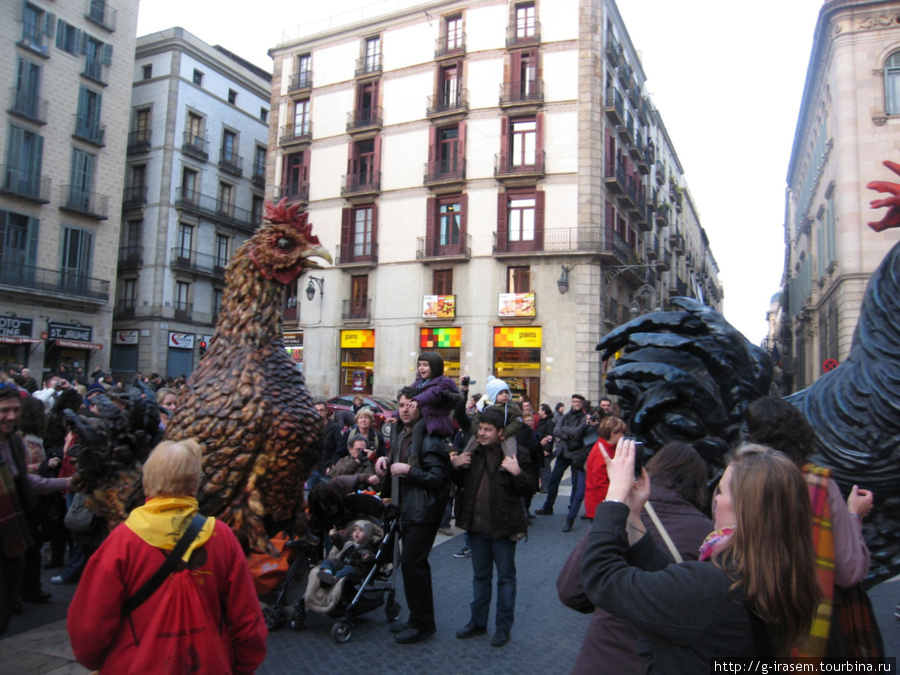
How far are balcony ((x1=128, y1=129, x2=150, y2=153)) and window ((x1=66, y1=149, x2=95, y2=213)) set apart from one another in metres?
4.64

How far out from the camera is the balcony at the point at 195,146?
99.6ft

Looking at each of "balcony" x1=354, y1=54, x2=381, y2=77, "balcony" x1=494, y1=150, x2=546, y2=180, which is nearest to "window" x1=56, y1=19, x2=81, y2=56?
"balcony" x1=354, y1=54, x2=381, y2=77

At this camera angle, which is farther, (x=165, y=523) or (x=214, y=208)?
(x=214, y=208)

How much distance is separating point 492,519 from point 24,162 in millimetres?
26544

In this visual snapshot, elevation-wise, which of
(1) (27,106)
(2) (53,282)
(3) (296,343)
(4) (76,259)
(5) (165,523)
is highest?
(1) (27,106)

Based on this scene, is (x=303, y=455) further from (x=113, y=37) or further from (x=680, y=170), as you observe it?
(x=680, y=170)

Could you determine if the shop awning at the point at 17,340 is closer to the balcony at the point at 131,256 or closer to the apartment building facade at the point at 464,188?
the balcony at the point at 131,256

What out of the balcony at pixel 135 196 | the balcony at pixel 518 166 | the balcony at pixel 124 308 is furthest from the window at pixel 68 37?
the balcony at pixel 518 166

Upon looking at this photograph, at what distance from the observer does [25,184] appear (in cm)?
2352

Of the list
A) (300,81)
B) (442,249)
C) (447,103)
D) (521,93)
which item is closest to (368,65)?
(300,81)

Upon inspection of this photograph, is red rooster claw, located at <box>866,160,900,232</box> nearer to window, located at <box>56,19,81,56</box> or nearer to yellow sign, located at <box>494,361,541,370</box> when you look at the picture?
yellow sign, located at <box>494,361,541,370</box>

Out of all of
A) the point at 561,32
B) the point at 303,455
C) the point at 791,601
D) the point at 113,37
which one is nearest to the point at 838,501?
the point at 791,601

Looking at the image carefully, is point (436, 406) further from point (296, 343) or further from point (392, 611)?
point (296, 343)

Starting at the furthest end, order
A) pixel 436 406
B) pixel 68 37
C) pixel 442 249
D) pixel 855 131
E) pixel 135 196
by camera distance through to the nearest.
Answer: pixel 135 196 < pixel 442 249 < pixel 68 37 < pixel 855 131 < pixel 436 406
